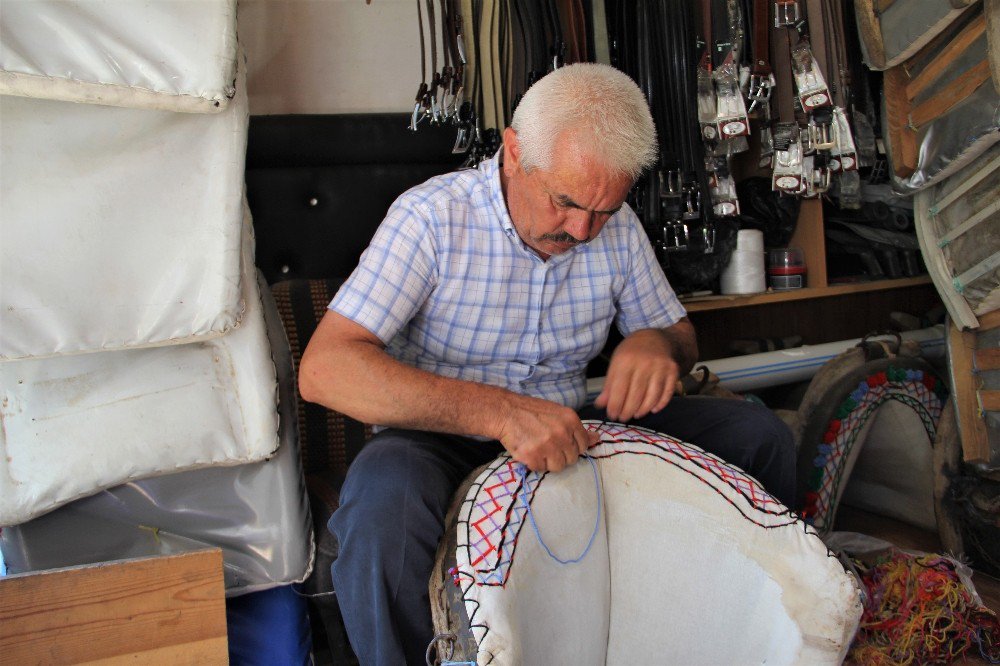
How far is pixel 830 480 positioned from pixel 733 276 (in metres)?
0.67

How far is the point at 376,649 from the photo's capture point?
3.67ft

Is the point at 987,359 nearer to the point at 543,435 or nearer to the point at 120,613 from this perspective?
the point at 543,435

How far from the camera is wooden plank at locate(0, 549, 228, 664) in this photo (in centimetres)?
113

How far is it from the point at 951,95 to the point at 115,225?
74.8 inches

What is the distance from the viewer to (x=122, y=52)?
3.88 feet

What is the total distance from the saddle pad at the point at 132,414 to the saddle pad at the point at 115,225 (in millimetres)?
72

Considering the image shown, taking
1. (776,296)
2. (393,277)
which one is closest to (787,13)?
(776,296)

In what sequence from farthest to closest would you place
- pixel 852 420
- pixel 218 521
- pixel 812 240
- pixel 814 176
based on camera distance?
pixel 812 240 < pixel 814 176 < pixel 852 420 < pixel 218 521

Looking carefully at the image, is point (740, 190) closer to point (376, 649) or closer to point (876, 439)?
point (876, 439)

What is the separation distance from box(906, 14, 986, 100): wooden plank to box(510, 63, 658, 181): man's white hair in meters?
1.04

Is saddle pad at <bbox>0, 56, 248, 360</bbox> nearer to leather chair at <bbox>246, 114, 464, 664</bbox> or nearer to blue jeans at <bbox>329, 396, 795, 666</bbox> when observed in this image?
blue jeans at <bbox>329, 396, 795, 666</bbox>

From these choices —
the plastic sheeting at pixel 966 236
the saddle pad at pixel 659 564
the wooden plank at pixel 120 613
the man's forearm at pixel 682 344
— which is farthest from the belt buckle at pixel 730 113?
the wooden plank at pixel 120 613

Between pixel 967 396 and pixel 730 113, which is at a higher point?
Answer: pixel 730 113

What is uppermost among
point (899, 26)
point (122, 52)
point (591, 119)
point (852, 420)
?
point (899, 26)
